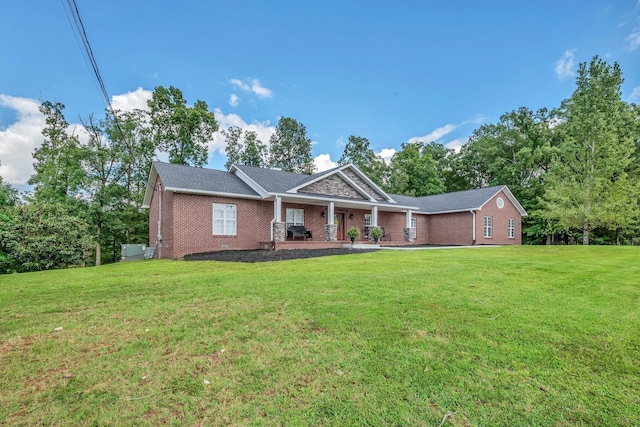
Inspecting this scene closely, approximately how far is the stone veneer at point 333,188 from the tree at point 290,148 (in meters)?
20.0

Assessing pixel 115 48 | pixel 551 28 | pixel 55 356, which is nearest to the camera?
pixel 55 356

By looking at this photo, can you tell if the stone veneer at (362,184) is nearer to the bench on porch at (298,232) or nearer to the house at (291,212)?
the house at (291,212)

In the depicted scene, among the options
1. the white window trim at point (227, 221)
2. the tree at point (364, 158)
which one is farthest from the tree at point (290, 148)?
the white window trim at point (227, 221)

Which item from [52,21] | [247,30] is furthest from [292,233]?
[52,21]

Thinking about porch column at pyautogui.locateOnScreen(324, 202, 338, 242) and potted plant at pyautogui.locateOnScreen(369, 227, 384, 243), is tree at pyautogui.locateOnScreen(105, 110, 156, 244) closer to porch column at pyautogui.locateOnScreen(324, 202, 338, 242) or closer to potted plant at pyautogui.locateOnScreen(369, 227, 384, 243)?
porch column at pyautogui.locateOnScreen(324, 202, 338, 242)

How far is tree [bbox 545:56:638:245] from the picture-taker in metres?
18.0

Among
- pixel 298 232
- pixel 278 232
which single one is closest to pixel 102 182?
pixel 278 232

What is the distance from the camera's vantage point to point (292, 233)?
18094 mm

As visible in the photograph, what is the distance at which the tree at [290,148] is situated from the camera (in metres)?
39.0

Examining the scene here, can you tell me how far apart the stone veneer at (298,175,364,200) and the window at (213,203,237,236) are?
3.96 metres

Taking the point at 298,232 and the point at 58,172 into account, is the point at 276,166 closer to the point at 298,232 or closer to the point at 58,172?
the point at 58,172

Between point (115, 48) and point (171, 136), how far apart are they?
64.6 feet

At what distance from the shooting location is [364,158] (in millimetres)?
41938

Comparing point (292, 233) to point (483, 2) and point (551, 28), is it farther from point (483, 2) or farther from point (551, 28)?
point (551, 28)
